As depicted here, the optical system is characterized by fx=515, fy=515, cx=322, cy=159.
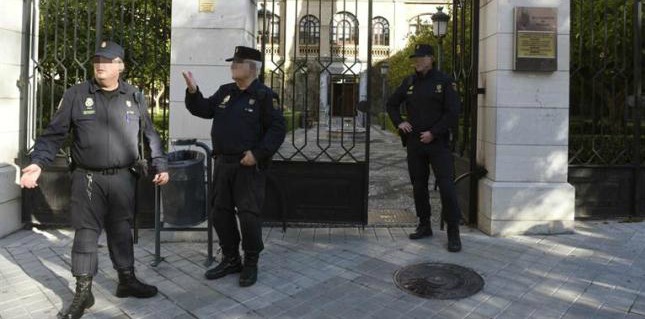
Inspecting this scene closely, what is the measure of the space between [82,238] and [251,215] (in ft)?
4.40

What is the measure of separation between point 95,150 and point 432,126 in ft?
11.1

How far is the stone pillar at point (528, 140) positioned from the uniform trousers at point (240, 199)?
2954mm

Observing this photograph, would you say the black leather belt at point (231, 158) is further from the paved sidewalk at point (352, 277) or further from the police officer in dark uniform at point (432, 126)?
the police officer in dark uniform at point (432, 126)

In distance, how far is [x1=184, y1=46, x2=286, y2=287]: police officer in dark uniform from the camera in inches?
173

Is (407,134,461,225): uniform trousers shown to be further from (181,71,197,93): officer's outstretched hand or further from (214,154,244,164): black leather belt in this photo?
(181,71,197,93): officer's outstretched hand

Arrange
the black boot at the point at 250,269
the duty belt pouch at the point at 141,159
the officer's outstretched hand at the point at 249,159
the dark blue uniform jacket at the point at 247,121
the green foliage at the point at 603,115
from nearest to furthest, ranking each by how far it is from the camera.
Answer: the duty belt pouch at the point at 141,159 → the officer's outstretched hand at the point at 249,159 → the dark blue uniform jacket at the point at 247,121 → the black boot at the point at 250,269 → the green foliage at the point at 603,115

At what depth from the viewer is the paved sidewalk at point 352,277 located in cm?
398

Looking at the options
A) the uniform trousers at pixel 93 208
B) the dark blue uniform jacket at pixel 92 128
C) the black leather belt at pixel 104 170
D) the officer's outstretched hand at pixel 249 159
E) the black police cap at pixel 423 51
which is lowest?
the uniform trousers at pixel 93 208

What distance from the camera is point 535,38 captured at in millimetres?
5949

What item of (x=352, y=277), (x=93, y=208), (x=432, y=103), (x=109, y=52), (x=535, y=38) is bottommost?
(x=352, y=277)

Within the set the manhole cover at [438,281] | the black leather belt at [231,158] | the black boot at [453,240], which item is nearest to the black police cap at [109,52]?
the black leather belt at [231,158]

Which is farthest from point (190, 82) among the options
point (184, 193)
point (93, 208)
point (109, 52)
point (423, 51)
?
point (423, 51)

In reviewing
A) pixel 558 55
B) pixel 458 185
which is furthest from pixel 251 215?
pixel 558 55

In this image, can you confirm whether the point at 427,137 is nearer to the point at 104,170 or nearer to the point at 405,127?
the point at 405,127
